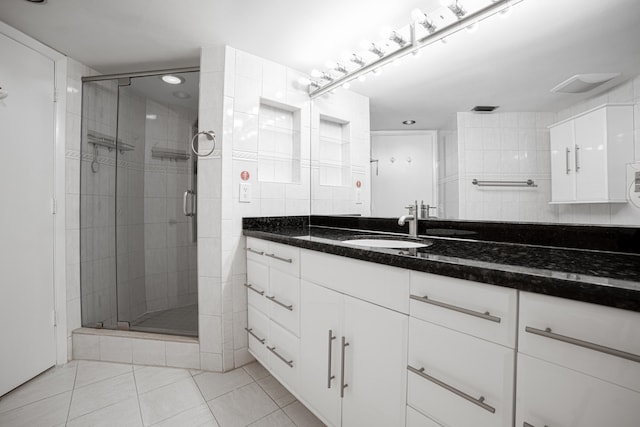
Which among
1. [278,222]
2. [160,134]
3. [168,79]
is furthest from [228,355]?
[168,79]

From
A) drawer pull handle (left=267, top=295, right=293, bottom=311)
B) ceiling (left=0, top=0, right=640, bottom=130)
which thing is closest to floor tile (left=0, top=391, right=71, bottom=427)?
drawer pull handle (left=267, top=295, right=293, bottom=311)

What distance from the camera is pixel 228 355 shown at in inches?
72.3

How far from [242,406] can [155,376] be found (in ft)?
2.29

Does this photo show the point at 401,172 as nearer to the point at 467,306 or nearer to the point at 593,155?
the point at 593,155

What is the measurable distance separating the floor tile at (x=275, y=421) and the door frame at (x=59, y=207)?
1580 mm

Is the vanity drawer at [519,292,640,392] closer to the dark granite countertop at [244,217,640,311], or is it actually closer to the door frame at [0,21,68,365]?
the dark granite countertop at [244,217,640,311]

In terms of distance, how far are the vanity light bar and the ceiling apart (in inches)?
1.9

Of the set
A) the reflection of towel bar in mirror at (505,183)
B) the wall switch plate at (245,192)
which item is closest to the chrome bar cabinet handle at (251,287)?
the wall switch plate at (245,192)

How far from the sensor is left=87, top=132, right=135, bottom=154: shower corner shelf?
6.98ft

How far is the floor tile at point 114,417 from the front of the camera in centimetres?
137

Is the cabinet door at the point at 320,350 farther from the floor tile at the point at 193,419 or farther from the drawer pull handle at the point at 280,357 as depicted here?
the floor tile at the point at 193,419

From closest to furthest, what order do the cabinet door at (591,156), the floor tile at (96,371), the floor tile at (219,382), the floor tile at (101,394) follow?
the cabinet door at (591,156), the floor tile at (101,394), the floor tile at (219,382), the floor tile at (96,371)

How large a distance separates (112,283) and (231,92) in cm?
176

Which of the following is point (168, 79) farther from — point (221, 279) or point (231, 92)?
point (221, 279)
